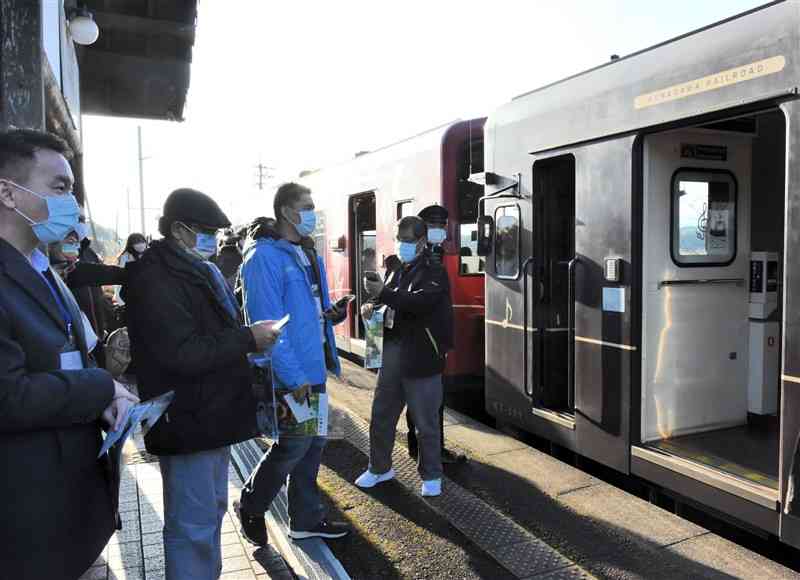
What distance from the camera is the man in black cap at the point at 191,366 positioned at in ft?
8.08

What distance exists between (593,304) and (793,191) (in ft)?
5.00

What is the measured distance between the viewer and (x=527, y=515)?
405 cm

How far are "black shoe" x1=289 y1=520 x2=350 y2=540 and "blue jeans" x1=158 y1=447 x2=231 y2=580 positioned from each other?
969 millimetres

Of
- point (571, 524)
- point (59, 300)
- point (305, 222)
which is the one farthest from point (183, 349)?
point (571, 524)

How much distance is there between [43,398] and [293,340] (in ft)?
5.72

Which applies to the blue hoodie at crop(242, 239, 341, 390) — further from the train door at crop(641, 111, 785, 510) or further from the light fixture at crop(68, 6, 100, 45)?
the light fixture at crop(68, 6, 100, 45)

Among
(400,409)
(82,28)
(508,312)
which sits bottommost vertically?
(400,409)

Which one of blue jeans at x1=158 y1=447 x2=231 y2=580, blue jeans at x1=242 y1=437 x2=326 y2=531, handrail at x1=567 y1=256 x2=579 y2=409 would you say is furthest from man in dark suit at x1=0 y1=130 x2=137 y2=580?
handrail at x1=567 y1=256 x2=579 y2=409

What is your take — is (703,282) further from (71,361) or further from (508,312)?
(71,361)

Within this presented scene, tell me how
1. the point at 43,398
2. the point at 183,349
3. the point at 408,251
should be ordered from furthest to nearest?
the point at 408,251
the point at 183,349
the point at 43,398

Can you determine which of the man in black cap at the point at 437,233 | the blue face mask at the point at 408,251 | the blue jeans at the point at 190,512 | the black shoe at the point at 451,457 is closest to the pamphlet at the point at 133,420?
the blue jeans at the point at 190,512

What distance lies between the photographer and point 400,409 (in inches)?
176

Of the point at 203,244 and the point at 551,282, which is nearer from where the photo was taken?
the point at 203,244

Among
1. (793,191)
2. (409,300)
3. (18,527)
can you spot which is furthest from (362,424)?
(18,527)
